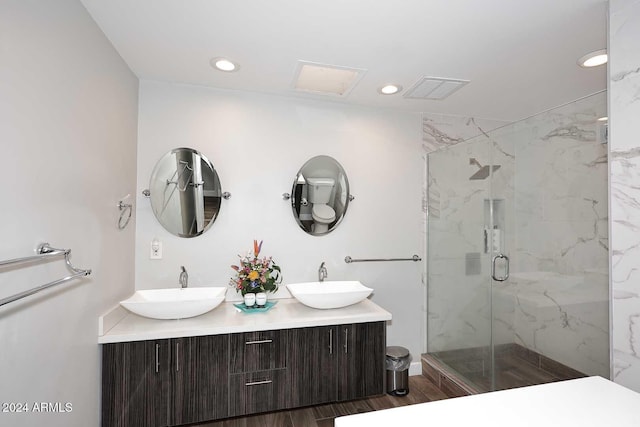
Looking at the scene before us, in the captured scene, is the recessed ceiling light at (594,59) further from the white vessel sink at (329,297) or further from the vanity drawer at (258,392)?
the vanity drawer at (258,392)

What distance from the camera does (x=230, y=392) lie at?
1.99 metres

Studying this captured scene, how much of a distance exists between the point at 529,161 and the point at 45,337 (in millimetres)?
2769

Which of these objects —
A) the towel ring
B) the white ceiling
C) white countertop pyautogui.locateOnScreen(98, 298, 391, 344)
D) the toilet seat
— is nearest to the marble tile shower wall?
the white ceiling

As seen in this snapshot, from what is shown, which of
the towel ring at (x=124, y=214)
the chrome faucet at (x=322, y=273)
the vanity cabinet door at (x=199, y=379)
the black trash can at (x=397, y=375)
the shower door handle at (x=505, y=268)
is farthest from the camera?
the chrome faucet at (x=322, y=273)

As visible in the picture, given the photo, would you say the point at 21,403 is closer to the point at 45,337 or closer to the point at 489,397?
the point at 45,337

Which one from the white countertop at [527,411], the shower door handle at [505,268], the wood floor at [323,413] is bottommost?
the wood floor at [323,413]

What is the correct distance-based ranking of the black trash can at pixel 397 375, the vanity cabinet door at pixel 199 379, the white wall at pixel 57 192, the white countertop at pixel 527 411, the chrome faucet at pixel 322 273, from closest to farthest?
the white countertop at pixel 527 411, the white wall at pixel 57 192, the vanity cabinet door at pixel 199 379, the black trash can at pixel 397 375, the chrome faucet at pixel 322 273

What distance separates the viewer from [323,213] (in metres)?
2.65

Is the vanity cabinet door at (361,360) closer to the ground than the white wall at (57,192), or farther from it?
closer to the ground

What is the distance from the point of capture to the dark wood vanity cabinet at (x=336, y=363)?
2100 millimetres

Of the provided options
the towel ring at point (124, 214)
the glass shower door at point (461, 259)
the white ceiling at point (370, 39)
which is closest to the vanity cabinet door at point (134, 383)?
the towel ring at point (124, 214)

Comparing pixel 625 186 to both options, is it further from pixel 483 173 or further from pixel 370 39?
pixel 370 39

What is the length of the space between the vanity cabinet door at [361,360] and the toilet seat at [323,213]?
87 cm

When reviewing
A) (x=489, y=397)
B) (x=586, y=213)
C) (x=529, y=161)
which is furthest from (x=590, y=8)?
(x=489, y=397)
